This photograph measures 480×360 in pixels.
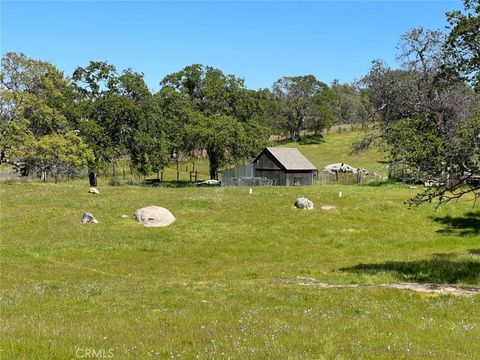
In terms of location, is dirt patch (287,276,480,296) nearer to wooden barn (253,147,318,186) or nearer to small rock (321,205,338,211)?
small rock (321,205,338,211)

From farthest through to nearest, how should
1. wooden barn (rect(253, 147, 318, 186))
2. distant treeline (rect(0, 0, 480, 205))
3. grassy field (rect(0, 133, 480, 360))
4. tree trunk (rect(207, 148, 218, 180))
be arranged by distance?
tree trunk (rect(207, 148, 218, 180)), wooden barn (rect(253, 147, 318, 186)), distant treeline (rect(0, 0, 480, 205)), grassy field (rect(0, 133, 480, 360))

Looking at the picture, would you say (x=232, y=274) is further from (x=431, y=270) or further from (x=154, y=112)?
(x=154, y=112)

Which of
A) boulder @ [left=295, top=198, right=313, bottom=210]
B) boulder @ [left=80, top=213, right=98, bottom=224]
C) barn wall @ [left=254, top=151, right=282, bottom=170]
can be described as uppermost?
barn wall @ [left=254, top=151, right=282, bottom=170]

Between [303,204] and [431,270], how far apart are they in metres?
21.0

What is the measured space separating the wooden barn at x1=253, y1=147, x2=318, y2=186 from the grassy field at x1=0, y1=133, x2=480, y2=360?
1820cm

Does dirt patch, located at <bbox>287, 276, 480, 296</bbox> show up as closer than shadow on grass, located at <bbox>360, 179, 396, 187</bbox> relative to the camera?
Yes

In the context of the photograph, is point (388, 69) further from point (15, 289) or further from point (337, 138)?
point (337, 138)

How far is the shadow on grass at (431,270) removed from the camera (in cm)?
2378

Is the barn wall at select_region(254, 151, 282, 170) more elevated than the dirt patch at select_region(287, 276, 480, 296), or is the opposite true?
the barn wall at select_region(254, 151, 282, 170)

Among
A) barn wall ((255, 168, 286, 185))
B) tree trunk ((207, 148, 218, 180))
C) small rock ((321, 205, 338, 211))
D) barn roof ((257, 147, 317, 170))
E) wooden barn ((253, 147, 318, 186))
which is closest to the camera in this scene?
small rock ((321, 205, 338, 211))

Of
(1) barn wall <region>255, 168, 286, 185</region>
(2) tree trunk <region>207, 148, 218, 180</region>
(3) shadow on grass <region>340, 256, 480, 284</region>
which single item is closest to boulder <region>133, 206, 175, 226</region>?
(3) shadow on grass <region>340, 256, 480, 284</region>

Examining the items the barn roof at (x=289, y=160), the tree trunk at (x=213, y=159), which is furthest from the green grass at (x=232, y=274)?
the tree trunk at (x=213, y=159)

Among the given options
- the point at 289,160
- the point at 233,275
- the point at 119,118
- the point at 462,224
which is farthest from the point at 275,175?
the point at 233,275

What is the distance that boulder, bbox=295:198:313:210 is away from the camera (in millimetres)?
46062
